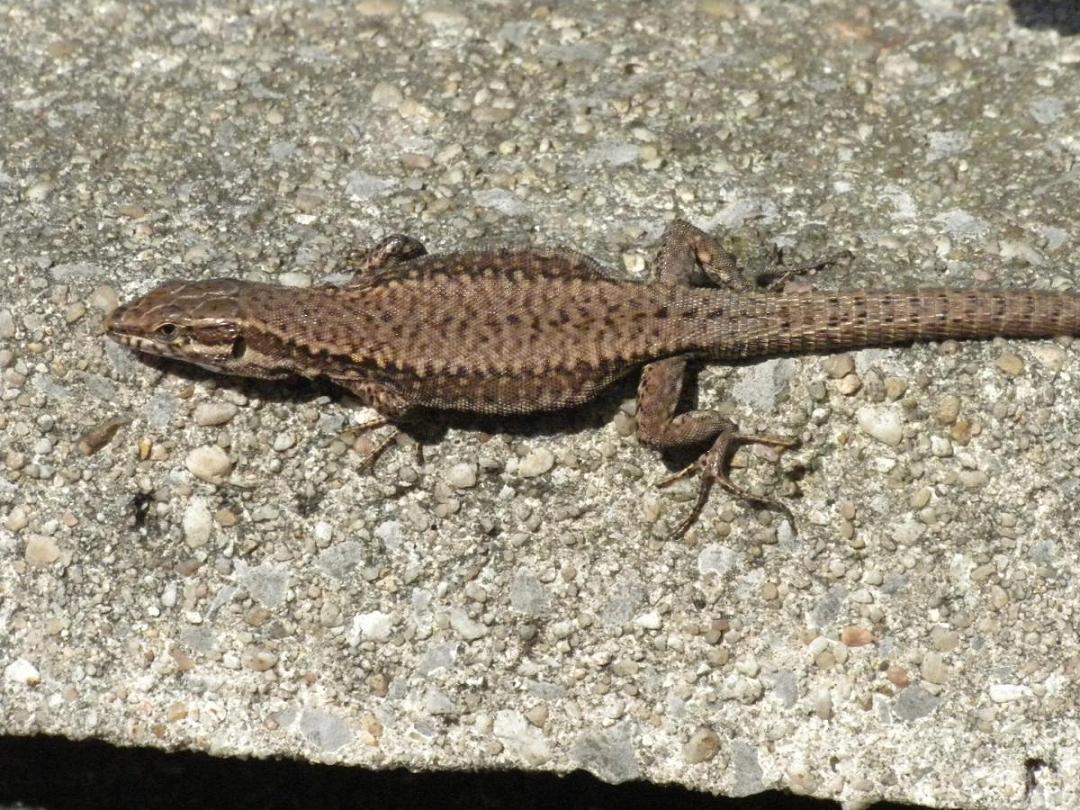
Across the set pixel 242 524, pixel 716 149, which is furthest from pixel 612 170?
pixel 242 524

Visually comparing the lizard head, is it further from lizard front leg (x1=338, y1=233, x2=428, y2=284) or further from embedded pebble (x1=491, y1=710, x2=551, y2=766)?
embedded pebble (x1=491, y1=710, x2=551, y2=766)

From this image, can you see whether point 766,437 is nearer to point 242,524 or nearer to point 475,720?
point 475,720

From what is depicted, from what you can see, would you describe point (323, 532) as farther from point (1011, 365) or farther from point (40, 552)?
point (1011, 365)

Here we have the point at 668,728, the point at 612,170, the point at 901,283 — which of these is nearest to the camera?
the point at 668,728

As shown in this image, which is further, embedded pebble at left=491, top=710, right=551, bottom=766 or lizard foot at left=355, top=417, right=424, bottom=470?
lizard foot at left=355, top=417, right=424, bottom=470

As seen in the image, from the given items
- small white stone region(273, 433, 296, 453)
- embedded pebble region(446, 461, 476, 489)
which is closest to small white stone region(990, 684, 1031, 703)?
embedded pebble region(446, 461, 476, 489)

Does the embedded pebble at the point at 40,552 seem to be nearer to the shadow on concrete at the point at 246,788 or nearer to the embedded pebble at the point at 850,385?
the shadow on concrete at the point at 246,788
